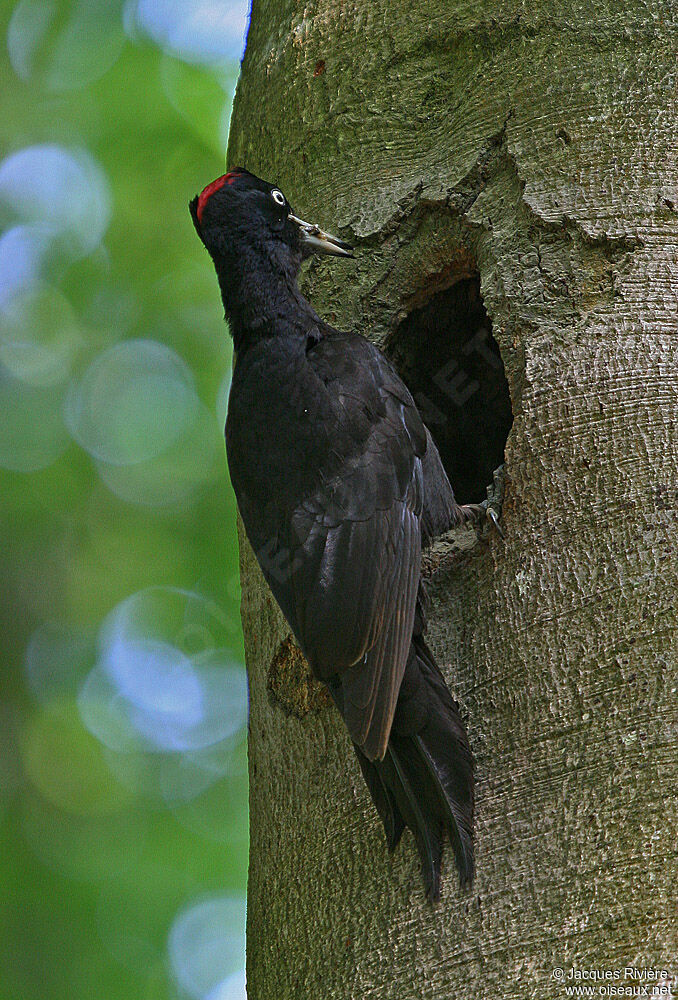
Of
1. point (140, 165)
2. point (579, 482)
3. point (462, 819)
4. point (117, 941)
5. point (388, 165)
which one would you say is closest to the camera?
point (462, 819)

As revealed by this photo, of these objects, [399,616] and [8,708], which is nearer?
[399,616]

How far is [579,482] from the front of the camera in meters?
2.20

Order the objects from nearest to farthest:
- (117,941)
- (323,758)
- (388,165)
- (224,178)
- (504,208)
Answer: (323,758), (504,208), (388,165), (224,178), (117,941)

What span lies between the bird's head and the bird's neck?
0.03m

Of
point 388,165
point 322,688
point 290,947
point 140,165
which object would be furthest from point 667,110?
point 140,165

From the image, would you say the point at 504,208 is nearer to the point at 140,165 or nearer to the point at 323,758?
the point at 323,758

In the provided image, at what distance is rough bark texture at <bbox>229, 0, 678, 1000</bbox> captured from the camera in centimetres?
190

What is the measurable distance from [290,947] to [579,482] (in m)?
1.07

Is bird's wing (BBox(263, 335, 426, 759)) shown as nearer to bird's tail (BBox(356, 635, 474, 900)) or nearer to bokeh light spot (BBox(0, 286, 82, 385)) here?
bird's tail (BBox(356, 635, 474, 900))

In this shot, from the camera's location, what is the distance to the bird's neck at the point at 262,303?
2.97 metres

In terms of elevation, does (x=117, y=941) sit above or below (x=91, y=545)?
below

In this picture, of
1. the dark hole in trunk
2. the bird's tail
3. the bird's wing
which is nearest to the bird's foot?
the bird's wing

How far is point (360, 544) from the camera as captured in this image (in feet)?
8.20

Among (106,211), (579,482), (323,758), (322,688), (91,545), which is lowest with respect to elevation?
(323,758)
